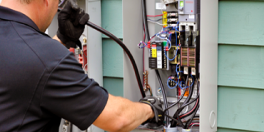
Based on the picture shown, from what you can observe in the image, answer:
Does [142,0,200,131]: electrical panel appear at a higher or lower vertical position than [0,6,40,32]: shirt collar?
lower

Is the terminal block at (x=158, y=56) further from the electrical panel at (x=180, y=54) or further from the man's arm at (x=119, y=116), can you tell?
the man's arm at (x=119, y=116)

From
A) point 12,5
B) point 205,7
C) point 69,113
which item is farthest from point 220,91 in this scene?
point 12,5

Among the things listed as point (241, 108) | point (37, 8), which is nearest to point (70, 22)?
point (37, 8)

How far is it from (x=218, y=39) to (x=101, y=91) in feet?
3.15

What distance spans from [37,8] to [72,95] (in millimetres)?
404

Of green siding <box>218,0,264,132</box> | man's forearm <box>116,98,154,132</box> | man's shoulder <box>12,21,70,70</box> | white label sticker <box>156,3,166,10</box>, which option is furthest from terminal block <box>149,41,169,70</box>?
man's shoulder <box>12,21,70,70</box>

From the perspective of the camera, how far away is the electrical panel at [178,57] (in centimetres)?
163

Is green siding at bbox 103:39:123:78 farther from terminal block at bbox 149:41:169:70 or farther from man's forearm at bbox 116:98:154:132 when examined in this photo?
man's forearm at bbox 116:98:154:132

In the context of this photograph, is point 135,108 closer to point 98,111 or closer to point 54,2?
point 98,111

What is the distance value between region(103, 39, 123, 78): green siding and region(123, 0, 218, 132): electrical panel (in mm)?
188

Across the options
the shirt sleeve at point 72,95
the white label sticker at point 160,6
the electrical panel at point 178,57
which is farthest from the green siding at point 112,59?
the shirt sleeve at point 72,95

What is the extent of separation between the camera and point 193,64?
1747mm

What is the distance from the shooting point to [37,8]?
120 cm

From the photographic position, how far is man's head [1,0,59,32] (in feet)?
3.80
